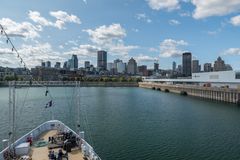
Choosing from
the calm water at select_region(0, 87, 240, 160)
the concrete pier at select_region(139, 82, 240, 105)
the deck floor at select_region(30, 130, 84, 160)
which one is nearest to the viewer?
the deck floor at select_region(30, 130, 84, 160)

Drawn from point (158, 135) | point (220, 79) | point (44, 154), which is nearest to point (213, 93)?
point (220, 79)

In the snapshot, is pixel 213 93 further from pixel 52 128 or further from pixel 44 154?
pixel 44 154

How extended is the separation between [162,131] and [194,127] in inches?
349

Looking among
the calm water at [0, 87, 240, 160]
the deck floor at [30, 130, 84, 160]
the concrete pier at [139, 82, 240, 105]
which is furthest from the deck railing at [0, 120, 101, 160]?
the concrete pier at [139, 82, 240, 105]

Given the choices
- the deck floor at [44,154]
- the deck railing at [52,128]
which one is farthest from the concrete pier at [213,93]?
the deck floor at [44,154]

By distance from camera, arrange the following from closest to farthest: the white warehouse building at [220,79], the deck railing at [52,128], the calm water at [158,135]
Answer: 1. the deck railing at [52,128]
2. the calm water at [158,135]
3. the white warehouse building at [220,79]

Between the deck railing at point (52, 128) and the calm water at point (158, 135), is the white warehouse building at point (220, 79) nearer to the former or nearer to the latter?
the calm water at point (158, 135)

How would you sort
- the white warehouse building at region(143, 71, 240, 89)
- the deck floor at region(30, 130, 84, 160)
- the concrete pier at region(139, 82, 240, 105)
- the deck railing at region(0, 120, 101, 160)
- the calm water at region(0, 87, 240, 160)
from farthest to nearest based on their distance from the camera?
the white warehouse building at region(143, 71, 240, 89), the concrete pier at region(139, 82, 240, 105), the calm water at region(0, 87, 240, 160), the deck floor at region(30, 130, 84, 160), the deck railing at region(0, 120, 101, 160)

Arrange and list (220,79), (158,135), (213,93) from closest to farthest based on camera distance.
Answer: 1. (158,135)
2. (213,93)
3. (220,79)

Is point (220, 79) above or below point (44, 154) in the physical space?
above

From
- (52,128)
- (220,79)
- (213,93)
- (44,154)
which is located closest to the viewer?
(44,154)

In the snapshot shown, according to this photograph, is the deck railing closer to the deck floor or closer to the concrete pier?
Result: the deck floor

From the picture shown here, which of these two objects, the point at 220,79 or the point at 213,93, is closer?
the point at 213,93

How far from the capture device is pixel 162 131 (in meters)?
53.7
